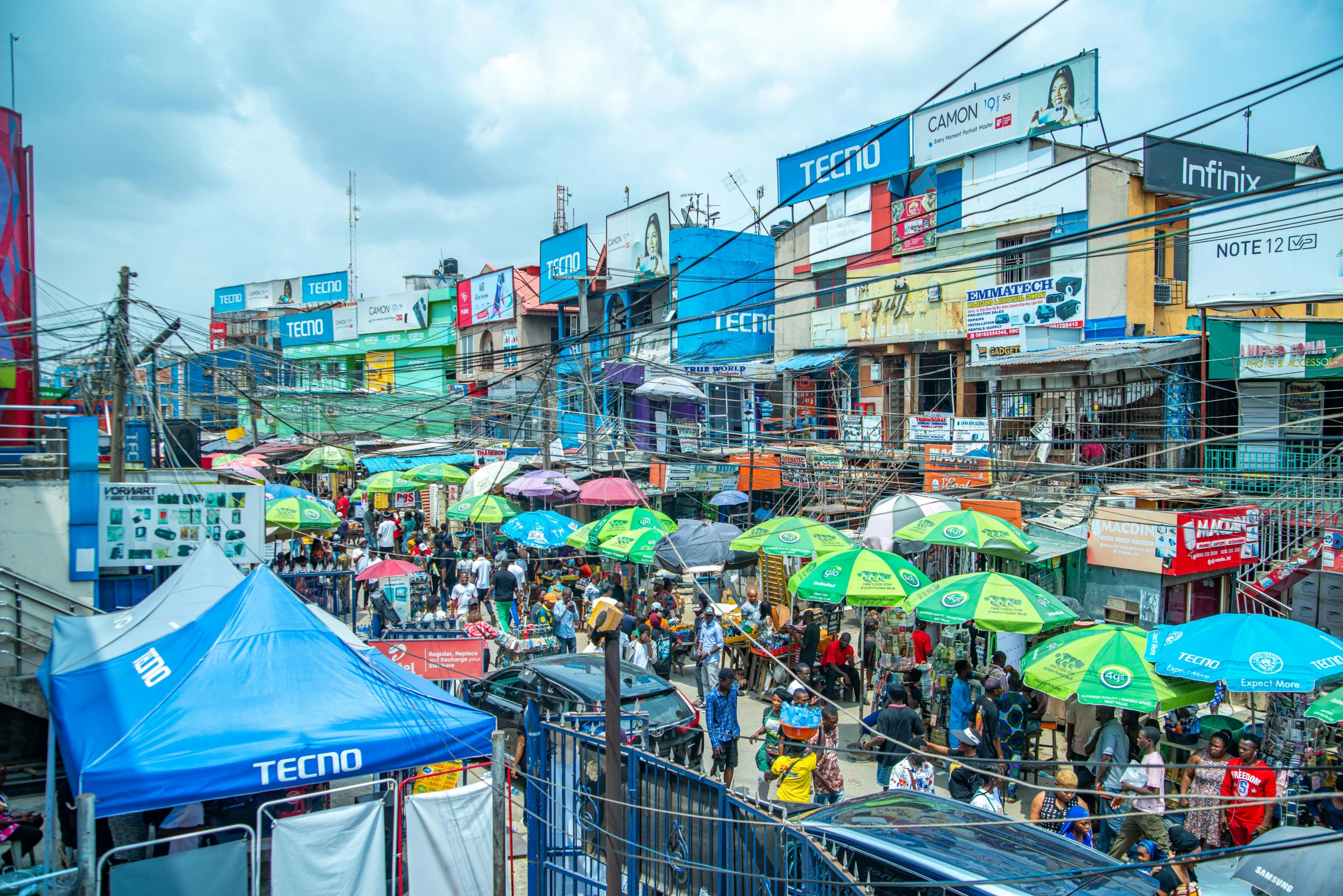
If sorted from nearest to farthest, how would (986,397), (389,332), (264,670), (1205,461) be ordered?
(264,670) → (1205,461) → (986,397) → (389,332)

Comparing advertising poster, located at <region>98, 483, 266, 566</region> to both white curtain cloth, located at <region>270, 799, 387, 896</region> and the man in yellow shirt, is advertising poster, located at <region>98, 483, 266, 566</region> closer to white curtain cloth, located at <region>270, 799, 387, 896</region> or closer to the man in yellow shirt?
white curtain cloth, located at <region>270, 799, 387, 896</region>

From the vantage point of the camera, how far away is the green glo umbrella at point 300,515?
18.7 metres

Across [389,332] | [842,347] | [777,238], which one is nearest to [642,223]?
[777,238]

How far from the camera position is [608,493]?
790 inches

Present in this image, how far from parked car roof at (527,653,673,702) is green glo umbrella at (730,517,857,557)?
3.90m

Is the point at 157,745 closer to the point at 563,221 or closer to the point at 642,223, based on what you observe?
the point at 642,223

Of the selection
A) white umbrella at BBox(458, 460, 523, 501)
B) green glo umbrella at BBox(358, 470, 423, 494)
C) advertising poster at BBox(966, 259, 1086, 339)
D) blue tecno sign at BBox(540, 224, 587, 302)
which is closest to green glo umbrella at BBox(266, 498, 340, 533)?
white umbrella at BBox(458, 460, 523, 501)

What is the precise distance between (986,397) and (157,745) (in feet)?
71.8

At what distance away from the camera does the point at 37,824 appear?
26.7 feet

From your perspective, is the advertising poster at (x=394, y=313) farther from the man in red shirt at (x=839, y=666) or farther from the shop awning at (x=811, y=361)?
the man in red shirt at (x=839, y=666)

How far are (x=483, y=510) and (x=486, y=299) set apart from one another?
2463cm

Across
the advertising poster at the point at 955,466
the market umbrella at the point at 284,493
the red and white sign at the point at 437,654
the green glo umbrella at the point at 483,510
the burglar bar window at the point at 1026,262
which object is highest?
the burglar bar window at the point at 1026,262

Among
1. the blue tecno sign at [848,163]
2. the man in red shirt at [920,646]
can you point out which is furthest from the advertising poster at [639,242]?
the man in red shirt at [920,646]

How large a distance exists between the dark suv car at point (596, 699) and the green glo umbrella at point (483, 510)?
8942 millimetres
